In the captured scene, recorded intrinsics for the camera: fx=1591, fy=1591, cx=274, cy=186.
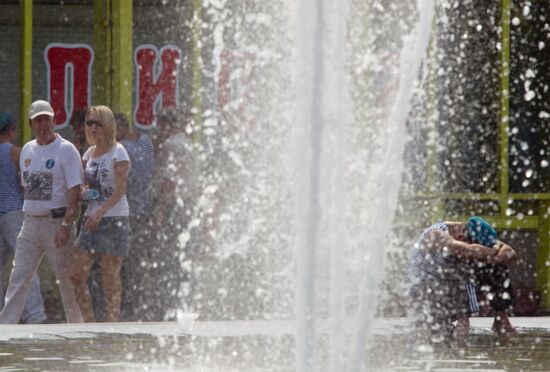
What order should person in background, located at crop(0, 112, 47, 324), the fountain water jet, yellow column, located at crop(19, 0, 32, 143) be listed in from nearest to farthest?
the fountain water jet → person in background, located at crop(0, 112, 47, 324) → yellow column, located at crop(19, 0, 32, 143)

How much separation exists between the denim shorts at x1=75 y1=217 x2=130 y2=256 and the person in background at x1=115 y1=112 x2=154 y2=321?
1085 millimetres

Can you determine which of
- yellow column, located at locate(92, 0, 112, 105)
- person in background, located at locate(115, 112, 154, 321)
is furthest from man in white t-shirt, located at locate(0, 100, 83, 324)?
yellow column, located at locate(92, 0, 112, 105)

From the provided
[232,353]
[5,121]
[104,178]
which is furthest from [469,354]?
[5,121]

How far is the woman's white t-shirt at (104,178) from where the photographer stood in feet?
33.6

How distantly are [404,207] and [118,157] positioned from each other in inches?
171

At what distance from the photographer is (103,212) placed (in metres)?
10.2

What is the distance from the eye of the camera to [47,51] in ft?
44.8

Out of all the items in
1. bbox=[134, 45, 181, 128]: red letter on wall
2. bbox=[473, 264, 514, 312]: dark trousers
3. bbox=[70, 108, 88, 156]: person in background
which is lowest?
bbox=[473, 264, 514, 312]: dark trousers

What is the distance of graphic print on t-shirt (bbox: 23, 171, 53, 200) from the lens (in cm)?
1018

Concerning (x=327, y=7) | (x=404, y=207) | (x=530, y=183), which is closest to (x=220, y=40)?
(x=404, y=207)

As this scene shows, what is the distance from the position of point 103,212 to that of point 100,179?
219 millimetres

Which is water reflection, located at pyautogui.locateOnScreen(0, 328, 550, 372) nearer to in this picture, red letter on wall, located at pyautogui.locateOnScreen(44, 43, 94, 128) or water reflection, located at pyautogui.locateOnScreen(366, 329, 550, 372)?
water reflection, located at pyautogui.locateOnScreen(366, 329, 550, 372)

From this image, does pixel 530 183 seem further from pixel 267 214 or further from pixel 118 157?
pixel 118 157

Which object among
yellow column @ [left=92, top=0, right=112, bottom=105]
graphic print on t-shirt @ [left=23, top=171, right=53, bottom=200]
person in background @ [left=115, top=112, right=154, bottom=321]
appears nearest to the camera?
graphic print on t-shirt @ [left=23, top=171, right=53, bottom=200]
